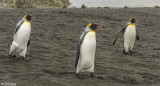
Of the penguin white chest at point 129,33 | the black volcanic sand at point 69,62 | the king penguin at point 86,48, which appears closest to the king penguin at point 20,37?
the black volcanic sand at point 69,62

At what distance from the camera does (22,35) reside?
21.4 ft

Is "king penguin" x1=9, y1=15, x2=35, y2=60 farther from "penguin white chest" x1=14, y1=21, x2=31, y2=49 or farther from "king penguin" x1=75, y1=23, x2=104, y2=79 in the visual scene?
"king penguin" x1=75, y1=23, x2=104, y2=79

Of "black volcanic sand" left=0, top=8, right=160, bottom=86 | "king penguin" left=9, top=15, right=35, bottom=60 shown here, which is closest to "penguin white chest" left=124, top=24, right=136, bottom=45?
"black volcanic sand" left=0, top=8, right=160, bottom=86

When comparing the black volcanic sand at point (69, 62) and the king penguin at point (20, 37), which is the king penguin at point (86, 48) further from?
the king penguin at point (20, 37)

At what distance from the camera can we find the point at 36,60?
6.91m

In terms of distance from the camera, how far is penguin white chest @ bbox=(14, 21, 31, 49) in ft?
21.4

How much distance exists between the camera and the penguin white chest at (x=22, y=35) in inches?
257

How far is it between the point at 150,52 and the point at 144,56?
0.77 m

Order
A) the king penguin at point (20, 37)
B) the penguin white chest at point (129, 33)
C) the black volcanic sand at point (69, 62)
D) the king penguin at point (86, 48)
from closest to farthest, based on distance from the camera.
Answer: the black volcanic sand at point (69, 62)
the king penguin at point (86, 48)
the king penguin at point (20, 37)
the penguin white chest at point (129, 33)

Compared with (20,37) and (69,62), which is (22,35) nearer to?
(20,37)

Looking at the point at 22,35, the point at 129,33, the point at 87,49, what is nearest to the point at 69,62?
the point at 22,35

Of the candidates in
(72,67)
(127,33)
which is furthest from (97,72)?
(127,33)

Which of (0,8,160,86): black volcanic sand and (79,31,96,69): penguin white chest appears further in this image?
(79,31,96,69): penguin white chest

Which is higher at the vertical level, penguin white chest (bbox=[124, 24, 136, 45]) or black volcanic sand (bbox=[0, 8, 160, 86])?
penguin white chest (bbox=[124, 24, 136, 45])
